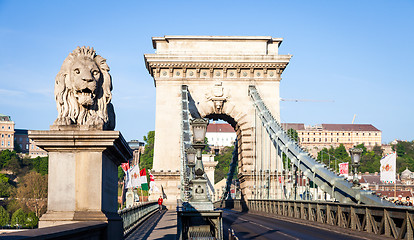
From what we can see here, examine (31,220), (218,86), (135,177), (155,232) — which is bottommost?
(31,220)

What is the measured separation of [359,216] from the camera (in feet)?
80.4

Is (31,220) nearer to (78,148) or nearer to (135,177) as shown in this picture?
(135,177)

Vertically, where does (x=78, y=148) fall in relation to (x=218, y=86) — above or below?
below

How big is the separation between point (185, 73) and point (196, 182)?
Answer: 39.4 m

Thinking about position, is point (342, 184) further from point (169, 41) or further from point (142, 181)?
point (169, 41)

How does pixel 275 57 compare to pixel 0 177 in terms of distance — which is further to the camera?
pixel 0 177

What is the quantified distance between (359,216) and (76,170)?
692 inches

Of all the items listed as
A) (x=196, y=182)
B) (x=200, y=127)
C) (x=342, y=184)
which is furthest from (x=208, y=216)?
(x=342, y=184)

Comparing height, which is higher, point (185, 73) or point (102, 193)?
point (185, 73)

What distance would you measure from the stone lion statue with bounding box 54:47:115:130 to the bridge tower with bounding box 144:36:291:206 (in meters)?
46.6

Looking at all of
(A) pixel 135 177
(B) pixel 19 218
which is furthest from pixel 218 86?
(B) pixel 19 218

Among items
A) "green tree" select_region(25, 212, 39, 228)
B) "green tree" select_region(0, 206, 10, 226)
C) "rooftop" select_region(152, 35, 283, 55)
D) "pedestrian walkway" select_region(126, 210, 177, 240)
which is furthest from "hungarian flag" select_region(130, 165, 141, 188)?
"green tree" select_region(0, 206, 10, 226)

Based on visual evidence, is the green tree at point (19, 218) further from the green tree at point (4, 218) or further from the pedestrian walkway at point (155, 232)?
the pedestrian walkway at point (155, 232)

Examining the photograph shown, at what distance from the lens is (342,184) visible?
29.1m
